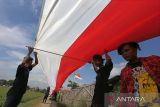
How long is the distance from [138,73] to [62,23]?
1515mm

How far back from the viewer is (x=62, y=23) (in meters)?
4.59

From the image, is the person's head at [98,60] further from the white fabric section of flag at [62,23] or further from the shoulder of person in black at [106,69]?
the white fabric section of flag at [62,23]

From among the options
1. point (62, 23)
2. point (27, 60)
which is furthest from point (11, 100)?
point (62, 23)

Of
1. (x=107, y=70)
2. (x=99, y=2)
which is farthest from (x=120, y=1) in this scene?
(x=107, y=70)

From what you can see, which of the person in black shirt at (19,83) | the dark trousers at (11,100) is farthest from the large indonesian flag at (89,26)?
the dark trousers at (11,100)

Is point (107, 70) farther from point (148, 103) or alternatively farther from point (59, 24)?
point (148, 103)

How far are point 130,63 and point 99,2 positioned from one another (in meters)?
1.00

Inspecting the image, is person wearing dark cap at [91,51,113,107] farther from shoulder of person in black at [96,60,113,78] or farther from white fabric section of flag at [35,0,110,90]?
white fabric section of flag at [35,0,110,90]

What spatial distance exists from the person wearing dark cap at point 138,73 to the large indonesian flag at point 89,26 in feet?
1.78

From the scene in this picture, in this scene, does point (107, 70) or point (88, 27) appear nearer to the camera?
point (88, 27)

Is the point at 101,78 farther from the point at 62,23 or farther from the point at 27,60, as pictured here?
the point at 27,60

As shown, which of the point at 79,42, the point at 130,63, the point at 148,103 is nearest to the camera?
the point at 148,103

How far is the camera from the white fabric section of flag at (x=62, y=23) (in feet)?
14.1

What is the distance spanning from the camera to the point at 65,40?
497 centimetres
